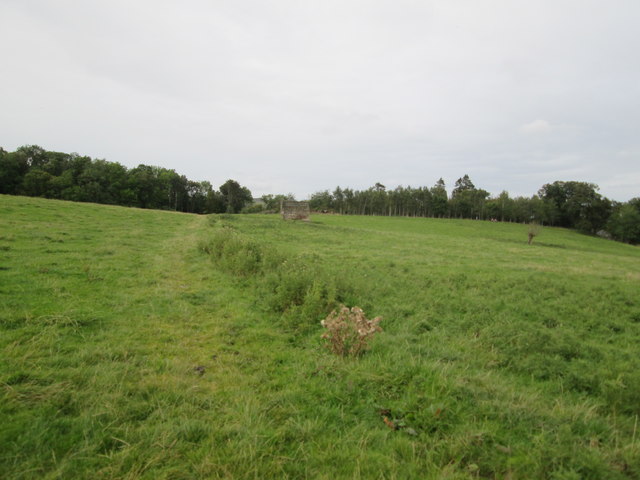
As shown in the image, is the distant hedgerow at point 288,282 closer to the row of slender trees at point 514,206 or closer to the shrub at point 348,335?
the shrub at point 348,335

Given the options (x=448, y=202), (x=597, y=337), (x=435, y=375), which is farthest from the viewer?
(x=448, y=202)

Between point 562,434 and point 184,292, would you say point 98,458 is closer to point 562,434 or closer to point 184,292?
point 562,434

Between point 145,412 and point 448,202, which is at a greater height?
point 448,202

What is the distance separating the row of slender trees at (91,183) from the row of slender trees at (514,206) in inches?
1804

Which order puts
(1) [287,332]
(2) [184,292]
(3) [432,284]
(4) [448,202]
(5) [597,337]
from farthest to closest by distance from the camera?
(4) [448,202] < (3) [432,284] < (2) [184,292] < (5) [597,337] < (1) [287,332]

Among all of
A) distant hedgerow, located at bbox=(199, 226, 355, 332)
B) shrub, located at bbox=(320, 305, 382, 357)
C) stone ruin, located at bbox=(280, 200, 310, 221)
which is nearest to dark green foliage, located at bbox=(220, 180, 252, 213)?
stone ruin, located at bbox=(280, 200, 310, 221)

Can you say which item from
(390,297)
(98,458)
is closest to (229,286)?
(390,297)

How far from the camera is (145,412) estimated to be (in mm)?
3656

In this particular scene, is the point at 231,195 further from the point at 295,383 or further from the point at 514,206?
the point at 295,383

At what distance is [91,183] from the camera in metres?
60.7

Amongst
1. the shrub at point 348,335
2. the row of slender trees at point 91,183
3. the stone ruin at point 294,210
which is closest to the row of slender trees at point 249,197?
the row of slender trees at point 91,183

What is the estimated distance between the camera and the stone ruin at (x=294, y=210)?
164 ft

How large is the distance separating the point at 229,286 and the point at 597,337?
10.7m

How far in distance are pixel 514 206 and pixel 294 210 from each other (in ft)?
255
